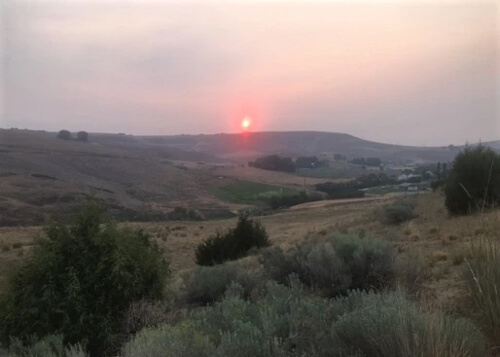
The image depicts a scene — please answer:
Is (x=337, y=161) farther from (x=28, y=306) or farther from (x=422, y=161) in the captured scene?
(x=28, y=306)

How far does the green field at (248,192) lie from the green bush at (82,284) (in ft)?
250

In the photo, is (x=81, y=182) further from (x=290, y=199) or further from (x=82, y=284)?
(x=82, y=284)

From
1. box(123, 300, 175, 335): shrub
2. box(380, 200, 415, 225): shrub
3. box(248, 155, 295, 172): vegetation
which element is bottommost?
box(248, 155, 295, 172): vegetation

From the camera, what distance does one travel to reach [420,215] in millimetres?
25094

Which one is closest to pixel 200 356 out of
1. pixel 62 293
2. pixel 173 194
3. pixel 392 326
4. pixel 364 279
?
pixel 392 326

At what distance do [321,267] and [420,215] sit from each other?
18.8m

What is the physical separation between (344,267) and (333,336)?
4.42m

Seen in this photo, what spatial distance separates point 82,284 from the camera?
23.5 ft

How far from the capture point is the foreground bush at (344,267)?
25.3ft

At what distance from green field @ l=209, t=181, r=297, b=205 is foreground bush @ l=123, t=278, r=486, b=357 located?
3145 inches

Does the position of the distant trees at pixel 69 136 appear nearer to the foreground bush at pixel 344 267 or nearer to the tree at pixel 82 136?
the tree at pixel 82 136

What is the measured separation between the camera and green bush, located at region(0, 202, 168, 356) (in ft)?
22.2

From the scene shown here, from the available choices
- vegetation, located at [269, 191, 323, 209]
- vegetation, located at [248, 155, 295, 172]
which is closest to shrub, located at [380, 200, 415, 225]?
vegetation, located at [269, 191, 323, 209]

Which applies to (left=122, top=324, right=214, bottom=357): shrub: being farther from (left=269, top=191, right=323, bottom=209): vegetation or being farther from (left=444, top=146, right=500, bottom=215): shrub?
(left=269, top=191, right=323, bottom=209): vegetation
